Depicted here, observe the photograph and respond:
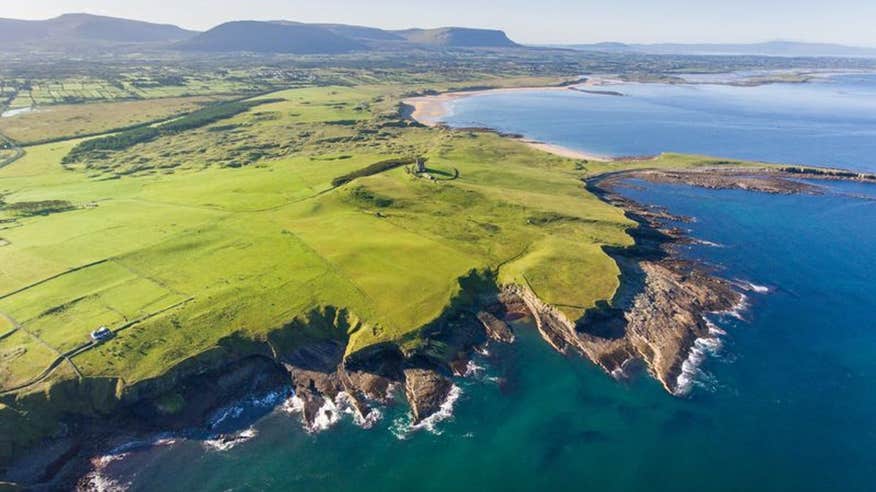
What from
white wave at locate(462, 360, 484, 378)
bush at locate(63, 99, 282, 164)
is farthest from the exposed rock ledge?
bush at locate(63, 99, 282, 164)

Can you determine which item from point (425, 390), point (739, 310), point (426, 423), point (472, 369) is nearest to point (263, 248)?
point (425, 390)

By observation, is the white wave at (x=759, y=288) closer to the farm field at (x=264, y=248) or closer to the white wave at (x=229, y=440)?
the farm field at (x=264, y=248)

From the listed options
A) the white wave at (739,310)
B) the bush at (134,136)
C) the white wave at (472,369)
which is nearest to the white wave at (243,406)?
the white wave at (472,369)

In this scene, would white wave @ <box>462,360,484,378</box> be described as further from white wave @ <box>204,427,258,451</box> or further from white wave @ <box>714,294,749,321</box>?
white wave @ <box>714,294,749,321</box>

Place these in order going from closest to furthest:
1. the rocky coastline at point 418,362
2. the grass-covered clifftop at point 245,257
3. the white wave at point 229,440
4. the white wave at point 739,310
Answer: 1. the white wave at point 229,440
2. the rocky coastline at point 418,362
3. the grass-covered clifftop at point 245,257
4. the white wave at point 739,310

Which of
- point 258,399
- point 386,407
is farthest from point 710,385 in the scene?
point 258,399

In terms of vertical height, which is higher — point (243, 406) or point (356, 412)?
point (356, 412)

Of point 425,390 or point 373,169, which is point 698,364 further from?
point 373,169
